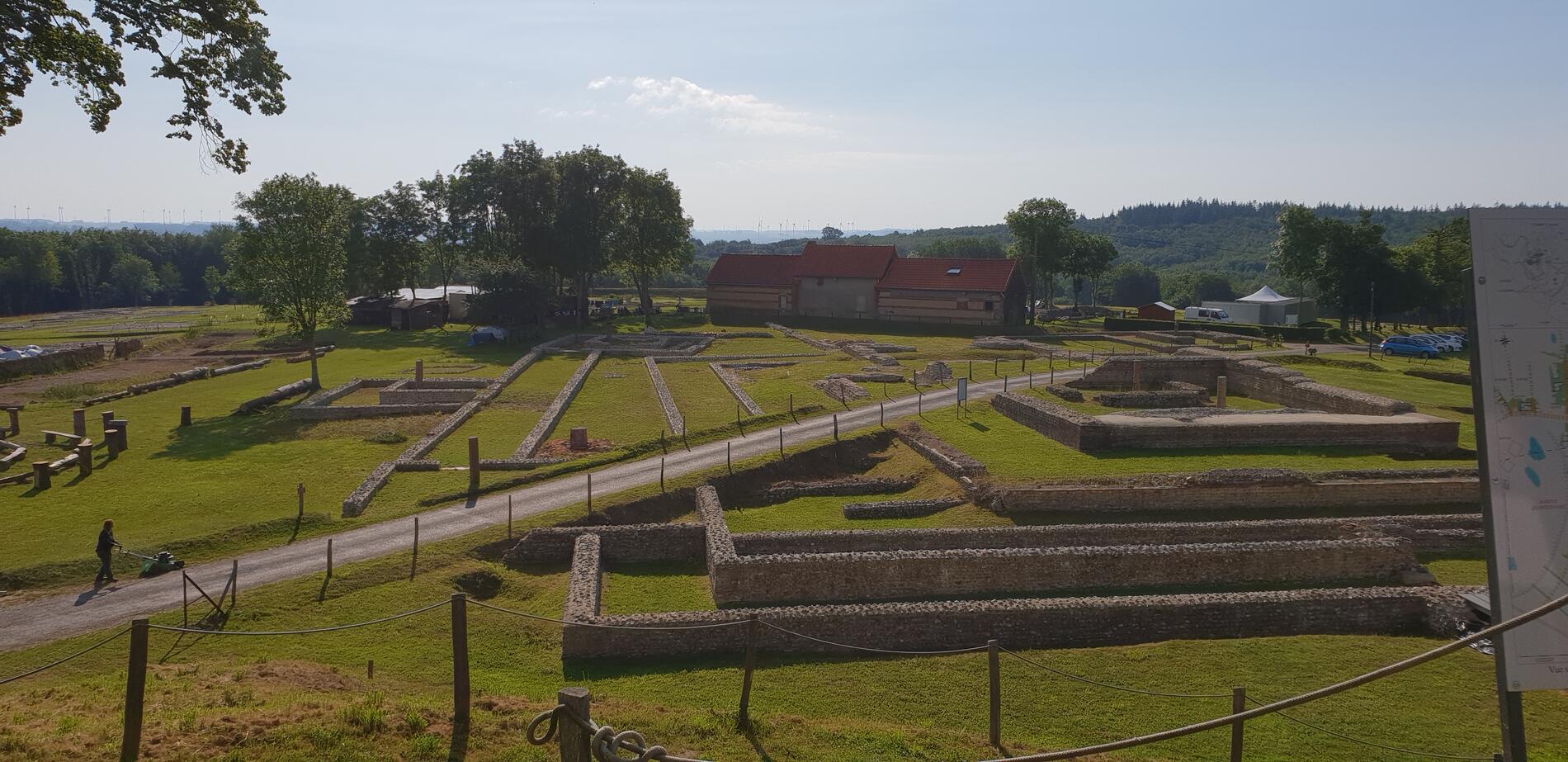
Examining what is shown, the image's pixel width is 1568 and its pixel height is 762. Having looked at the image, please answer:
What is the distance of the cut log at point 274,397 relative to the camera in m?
39.8

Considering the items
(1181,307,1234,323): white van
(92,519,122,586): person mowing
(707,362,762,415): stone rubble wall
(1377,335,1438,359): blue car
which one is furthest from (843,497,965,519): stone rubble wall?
(1181,307,1234,323): white van

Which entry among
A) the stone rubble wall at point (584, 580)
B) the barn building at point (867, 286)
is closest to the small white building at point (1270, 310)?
the barn building at point (867, 286)

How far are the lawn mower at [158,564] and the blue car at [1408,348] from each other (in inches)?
2558

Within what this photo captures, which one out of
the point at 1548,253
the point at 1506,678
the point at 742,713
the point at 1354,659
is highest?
the point at 1548,253

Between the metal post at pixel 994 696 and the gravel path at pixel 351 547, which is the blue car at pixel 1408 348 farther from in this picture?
the metal post at pixel 994 696

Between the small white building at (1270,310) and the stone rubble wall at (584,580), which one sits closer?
the stone rubble wall at (584,580)

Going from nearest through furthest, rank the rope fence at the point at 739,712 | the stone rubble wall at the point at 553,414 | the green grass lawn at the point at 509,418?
1. the rope fence at the point at 739,712
2. the stone rubble wall at the point at 553,414
3. the green grass lawn at the point at 509,418

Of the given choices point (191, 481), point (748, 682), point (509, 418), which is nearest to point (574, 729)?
point (748, 682)

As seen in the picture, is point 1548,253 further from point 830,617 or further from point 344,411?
point 344,411

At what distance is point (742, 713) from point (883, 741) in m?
2.04

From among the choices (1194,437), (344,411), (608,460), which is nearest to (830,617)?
(608,460)

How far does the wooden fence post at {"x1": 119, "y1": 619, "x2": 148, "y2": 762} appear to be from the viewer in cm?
984

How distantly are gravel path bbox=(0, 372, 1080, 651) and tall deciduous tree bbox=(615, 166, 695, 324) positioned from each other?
1961 inches

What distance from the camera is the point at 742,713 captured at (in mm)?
13023
